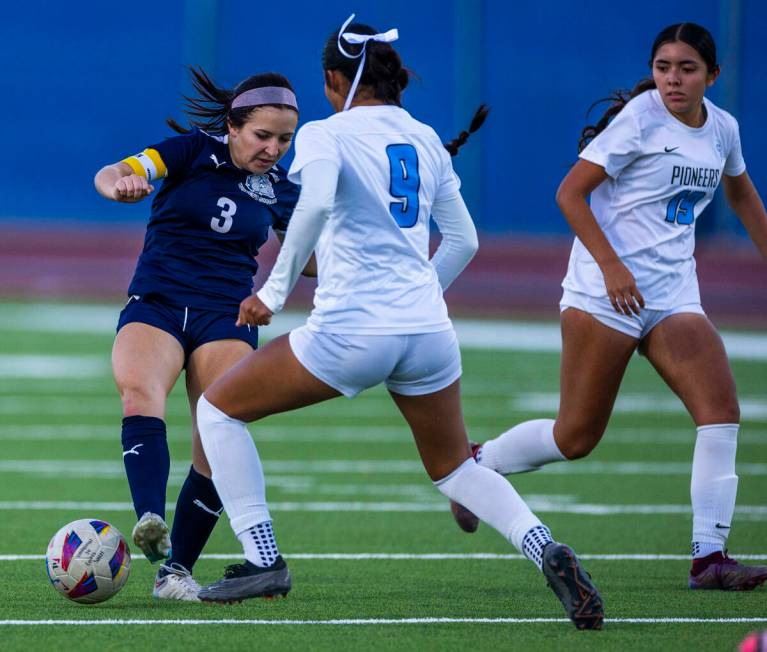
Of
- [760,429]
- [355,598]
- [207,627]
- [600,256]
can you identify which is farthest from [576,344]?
[760,429]

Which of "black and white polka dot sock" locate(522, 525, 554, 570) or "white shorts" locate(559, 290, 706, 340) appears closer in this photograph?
"black and white polka dot sock" locate(522, 525, 554, 570)

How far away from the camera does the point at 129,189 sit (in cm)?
564

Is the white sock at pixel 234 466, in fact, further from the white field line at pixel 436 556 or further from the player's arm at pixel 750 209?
the player's arm at pixel 750 209

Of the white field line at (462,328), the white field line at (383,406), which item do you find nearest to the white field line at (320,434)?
the white field line at (383,406)

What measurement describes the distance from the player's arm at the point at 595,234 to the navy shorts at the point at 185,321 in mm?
1414

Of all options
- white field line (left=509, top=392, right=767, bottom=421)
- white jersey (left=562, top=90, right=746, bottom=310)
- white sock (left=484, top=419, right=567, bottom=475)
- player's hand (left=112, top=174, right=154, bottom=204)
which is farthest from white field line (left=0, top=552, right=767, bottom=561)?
white field line (left=509, top=392, right=767, bottom=421)

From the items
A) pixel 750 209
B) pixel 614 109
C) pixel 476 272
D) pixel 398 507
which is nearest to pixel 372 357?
pixel 614 109

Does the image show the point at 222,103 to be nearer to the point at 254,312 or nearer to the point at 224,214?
the point at 224,214

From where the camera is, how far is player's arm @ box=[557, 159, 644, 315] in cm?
596

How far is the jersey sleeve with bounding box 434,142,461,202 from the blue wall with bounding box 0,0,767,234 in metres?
23.1

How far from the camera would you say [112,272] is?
26.9 meters

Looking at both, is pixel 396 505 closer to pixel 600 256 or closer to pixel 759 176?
pixel 600 256

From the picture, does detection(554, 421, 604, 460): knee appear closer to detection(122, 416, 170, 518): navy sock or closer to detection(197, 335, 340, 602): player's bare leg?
detection(197, 335, 340, 602): player's bare leg

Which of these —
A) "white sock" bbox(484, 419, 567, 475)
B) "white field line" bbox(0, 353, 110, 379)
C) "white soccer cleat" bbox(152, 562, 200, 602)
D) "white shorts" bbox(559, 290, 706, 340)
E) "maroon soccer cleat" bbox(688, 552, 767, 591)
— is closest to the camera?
"white soccer cleat" bbox(152, 562, 200, 602)
